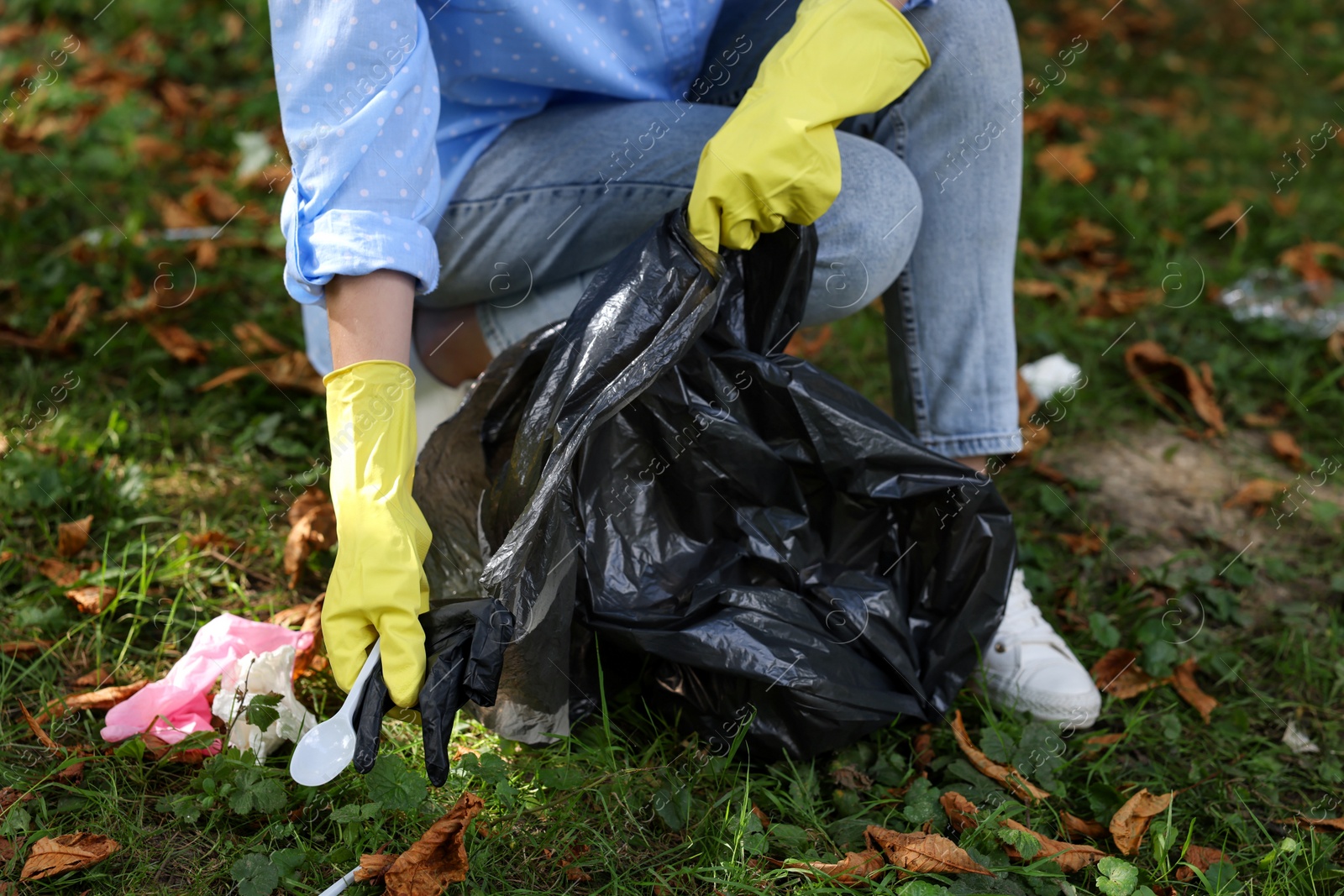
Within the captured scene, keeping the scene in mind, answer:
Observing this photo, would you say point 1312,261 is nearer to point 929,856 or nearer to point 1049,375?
point 1049,375

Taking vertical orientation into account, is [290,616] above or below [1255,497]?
above

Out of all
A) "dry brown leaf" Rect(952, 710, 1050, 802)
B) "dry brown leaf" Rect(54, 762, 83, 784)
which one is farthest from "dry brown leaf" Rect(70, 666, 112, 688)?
"dry brown leaf" Rect(952, 710, 1050, 802)

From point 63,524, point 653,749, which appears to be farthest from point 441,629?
point 63,524

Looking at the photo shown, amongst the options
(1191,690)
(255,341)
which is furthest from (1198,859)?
(255,341)

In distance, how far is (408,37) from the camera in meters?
1.15

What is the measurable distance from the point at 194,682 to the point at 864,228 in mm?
1070

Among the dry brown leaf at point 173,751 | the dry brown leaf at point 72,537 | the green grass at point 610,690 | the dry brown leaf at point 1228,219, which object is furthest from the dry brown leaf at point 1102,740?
the dry brown leaf at point 1228,219

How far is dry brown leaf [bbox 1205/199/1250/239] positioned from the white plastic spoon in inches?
96.2

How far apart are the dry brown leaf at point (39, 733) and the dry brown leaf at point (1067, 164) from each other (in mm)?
2571

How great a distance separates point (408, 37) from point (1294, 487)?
1709mm

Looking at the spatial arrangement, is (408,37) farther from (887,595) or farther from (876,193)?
(887,595)

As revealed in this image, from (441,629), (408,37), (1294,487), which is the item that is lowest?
(1294,487)

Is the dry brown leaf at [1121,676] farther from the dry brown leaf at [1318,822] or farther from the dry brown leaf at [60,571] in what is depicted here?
the dry brown leaf at [60,571]

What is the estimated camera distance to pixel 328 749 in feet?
3.34
